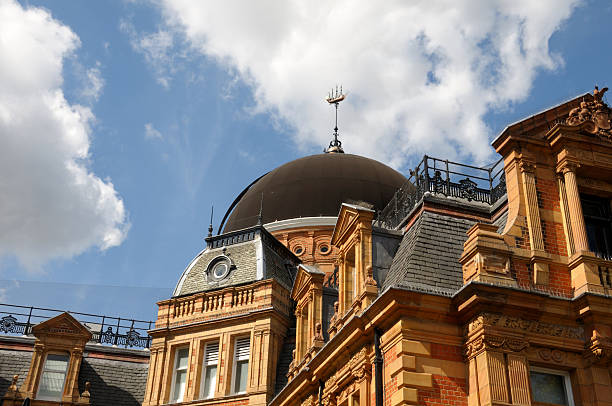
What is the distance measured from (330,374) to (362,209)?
4393 mm

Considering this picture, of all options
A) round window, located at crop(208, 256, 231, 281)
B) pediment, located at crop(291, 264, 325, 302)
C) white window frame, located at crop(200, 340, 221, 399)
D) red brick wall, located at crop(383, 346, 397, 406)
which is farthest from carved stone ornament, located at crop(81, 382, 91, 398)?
red brick wall, located at crop(383, 346, 397, 406)

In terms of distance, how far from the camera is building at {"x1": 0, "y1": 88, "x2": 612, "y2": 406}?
1457 cm

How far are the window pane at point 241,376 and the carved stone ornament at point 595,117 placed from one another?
14.9 metres

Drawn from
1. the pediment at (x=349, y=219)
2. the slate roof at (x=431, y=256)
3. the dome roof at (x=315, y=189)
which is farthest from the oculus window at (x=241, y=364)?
the slate roof at (x=431, y=256)

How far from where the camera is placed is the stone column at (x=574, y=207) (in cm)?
1599

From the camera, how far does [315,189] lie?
36.7m

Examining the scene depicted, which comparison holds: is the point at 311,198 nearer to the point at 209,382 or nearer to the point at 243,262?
the point at 243,262

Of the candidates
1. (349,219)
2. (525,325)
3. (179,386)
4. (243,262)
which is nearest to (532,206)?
(525,325)

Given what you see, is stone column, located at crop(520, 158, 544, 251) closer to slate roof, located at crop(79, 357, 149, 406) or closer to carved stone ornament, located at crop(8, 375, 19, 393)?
slate roof, located at crop(79, 357, 149, 406)

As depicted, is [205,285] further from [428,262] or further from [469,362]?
[469,362]

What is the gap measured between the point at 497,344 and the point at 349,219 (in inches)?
257

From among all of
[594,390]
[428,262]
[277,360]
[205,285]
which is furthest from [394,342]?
[205,285]

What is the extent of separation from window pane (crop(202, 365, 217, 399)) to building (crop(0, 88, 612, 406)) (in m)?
0.05

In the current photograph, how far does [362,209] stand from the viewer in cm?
1897
